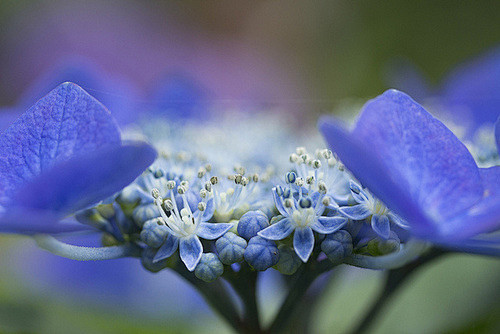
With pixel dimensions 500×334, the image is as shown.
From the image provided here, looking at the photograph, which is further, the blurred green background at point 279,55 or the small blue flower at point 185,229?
the blurred green background at point 279,55

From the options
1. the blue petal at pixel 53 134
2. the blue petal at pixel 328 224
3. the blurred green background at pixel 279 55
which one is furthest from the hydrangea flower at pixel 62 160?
the blurred green background at pixel 279 55

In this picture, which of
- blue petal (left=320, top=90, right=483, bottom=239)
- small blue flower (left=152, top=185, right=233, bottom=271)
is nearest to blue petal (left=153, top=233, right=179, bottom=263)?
small blue flower (left=152, top=185, right=233, bottom=271)

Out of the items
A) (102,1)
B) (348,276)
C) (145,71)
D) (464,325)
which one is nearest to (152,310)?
(348,276)

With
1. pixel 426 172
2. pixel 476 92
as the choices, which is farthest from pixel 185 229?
pixel 476 92

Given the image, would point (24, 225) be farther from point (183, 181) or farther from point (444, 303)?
point (444, 303)

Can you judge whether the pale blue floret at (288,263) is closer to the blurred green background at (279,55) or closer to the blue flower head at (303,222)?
the blue flower head at (303,222)

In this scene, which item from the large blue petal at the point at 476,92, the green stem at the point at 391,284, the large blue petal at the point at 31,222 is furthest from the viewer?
the large blue petal at the point at 476,92
